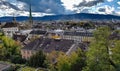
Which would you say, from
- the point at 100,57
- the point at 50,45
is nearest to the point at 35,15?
the point at 50,45

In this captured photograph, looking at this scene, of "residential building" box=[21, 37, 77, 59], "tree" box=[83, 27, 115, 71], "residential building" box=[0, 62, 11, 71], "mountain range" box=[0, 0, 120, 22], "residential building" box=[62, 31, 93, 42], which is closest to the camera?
"tree" box=[83, 27, 115, 71]

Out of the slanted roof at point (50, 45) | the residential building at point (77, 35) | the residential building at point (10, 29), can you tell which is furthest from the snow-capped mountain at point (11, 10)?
the slanted roof at point (50, 45)

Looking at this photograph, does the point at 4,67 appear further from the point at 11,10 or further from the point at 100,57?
the point at 11,10

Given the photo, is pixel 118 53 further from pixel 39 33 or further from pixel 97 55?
pixel 39 33

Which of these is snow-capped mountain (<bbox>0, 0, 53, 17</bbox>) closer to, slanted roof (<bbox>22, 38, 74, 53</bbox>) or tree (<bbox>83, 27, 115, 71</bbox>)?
slanted roof (<bbox>22, 38, 74, 53</bbox>)

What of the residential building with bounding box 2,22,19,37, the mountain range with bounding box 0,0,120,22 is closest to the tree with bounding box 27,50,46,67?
the residential building with bounding box 2,22,19,37

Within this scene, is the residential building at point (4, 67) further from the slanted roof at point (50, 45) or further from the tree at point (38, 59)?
the slanted roof at point (50, 45)

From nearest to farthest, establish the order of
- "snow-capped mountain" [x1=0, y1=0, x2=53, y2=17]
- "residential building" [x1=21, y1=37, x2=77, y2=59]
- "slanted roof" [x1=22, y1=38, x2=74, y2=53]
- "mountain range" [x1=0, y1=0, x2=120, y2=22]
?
"residential building" [x1=21, y1=37, x2=77, y2=59] < "slanted roof" [x1=22, y1=38, x2=74, y2=53] < "mountain range" [x1=0, y1=0, x2=120, y2=22] < "snow-capped mountain" [x1=0, y1=0, x2=53, y2=17]

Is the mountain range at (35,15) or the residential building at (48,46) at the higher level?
the residential building at (48,46)

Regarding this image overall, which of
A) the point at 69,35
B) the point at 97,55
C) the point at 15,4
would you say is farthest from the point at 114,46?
the point at 15,4
